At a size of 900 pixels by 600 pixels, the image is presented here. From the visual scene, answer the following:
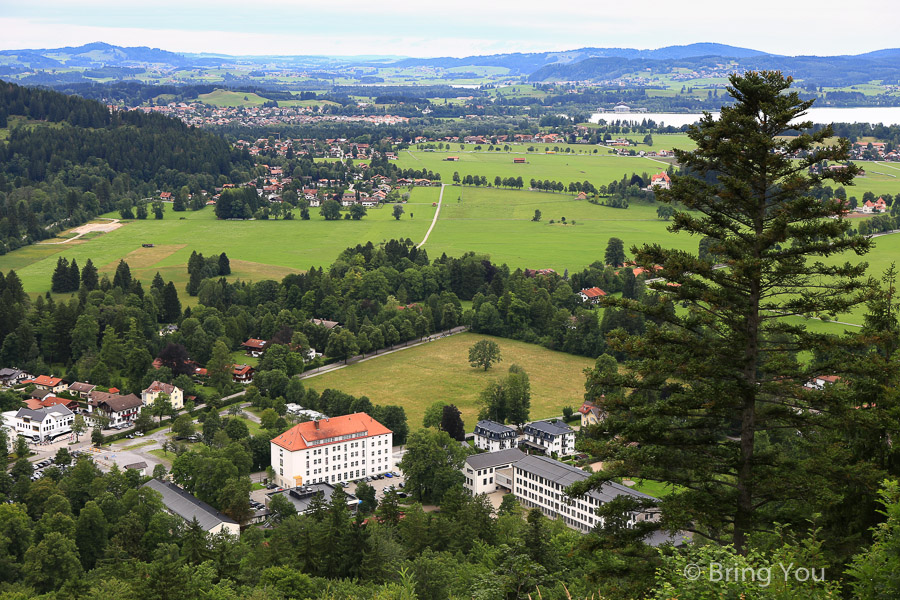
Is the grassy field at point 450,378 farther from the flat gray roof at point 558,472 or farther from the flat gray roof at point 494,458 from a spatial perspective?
the flat gray roof at point 558,472

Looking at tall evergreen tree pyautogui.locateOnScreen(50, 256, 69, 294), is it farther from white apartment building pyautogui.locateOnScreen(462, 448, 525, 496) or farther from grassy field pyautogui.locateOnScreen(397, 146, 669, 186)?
grassy field pyautogui.locateOnScreen(397, 146, 669, 186)

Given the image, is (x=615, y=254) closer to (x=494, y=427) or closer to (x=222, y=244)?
(x=494, y=427)

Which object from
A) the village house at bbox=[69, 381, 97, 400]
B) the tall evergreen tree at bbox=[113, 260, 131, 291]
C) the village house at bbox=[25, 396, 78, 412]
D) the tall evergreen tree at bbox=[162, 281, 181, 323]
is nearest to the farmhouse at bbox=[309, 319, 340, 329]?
the tall evergreen tree at bbox=[162, 281, 181, 323]

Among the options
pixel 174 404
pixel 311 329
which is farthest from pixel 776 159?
pixel 311 329

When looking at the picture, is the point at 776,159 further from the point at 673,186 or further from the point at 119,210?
the point at 119,210

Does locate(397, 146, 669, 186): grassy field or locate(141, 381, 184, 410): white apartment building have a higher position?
locate(397, 146, 669, 186): grassy field
